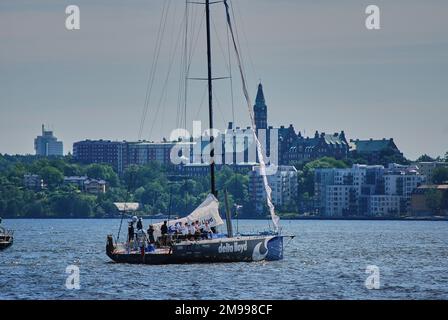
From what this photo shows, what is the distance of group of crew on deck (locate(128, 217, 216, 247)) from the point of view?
70.9 meters

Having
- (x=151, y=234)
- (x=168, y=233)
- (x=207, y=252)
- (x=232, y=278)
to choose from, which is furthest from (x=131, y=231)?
(x=232, y=278)

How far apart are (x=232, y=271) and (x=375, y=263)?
53.4ft

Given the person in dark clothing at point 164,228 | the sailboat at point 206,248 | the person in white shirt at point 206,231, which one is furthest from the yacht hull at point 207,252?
the person in white shirt at point 206,231

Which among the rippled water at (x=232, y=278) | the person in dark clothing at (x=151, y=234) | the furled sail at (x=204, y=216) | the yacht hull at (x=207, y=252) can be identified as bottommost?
the rippled water at (x=232, y=278)

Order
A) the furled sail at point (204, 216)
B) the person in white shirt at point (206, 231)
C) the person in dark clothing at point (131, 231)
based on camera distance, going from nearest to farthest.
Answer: the person in dark clothing at point (131, 231), the person in white shirt at point (206, 231), the furled sail at point (204, 216)

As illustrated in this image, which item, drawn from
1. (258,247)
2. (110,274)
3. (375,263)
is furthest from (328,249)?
(110,274)

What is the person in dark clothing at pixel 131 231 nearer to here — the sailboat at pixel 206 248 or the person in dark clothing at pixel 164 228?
the sailboat at pixel 206 248

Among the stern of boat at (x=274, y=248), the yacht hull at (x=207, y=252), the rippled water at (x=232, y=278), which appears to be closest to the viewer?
the rippled water at (x=232, y=278)

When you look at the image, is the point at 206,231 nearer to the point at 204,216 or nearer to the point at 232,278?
the point at 204,216

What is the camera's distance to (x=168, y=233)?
71500 mm

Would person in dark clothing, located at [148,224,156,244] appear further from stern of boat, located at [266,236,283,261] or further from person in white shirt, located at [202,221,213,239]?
stern of boat, located at [266,236,283,261]

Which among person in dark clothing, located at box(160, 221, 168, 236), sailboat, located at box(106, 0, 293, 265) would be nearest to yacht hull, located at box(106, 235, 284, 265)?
sailboat, located at box(106, 0, 293, 265)

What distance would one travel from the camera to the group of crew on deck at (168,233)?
70.9 metres
